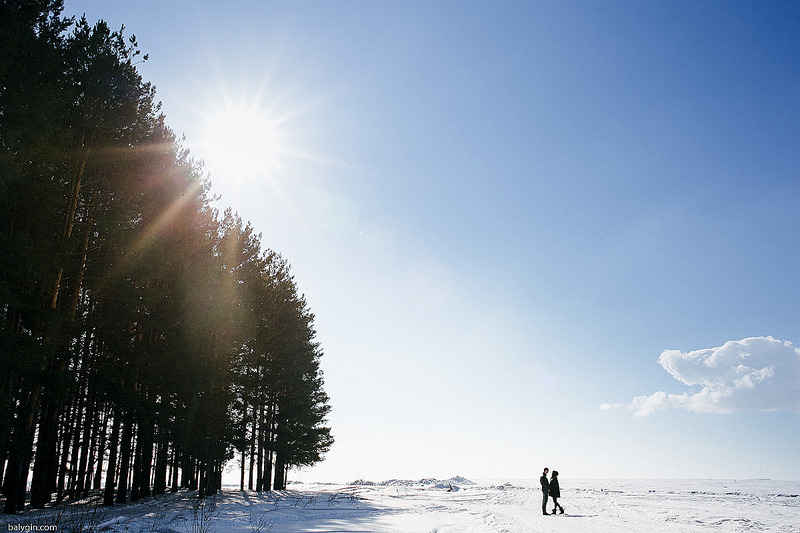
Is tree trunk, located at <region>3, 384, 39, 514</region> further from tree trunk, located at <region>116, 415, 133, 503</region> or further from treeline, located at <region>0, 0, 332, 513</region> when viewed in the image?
tree trunk, located at <region>116, 415, 133, 503</region>

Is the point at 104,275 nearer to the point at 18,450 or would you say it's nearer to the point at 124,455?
the point at 18,450

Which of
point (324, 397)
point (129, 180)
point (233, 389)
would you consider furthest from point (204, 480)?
point (129, 180)

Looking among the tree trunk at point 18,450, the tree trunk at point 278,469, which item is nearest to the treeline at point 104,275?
the tree trunk at point 18,450

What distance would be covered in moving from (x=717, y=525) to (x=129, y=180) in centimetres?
2165

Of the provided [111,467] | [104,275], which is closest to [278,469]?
[111,467]

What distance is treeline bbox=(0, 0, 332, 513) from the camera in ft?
39.3

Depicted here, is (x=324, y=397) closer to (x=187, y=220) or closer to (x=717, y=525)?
(x=187, y=220)

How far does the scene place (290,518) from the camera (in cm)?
1239

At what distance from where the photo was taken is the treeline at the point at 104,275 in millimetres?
11969

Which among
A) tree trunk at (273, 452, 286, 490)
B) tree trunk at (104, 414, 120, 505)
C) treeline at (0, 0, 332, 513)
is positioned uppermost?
treeline at (0, 0, 332, 513)

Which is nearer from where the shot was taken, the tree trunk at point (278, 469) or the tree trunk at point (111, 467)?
the tree trunk at point (111, 467)

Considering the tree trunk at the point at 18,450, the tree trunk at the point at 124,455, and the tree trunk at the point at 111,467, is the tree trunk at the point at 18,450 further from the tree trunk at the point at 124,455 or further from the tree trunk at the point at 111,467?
the tree trunk at the point at 124,455

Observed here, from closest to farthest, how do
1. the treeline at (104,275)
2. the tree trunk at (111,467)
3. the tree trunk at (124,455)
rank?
the treeline at (104,275) → the tree trunk at (111,467) → the tree trunk at (124,455)

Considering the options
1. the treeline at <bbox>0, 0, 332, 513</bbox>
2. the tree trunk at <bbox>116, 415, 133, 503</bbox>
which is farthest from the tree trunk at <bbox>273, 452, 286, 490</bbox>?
the tree trunk at <bbox>116, 415, 133, 503</bbox>
